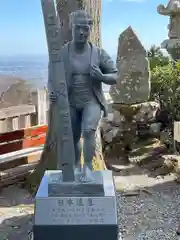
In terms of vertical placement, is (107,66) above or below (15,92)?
above

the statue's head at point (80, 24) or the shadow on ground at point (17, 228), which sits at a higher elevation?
the statue's head at point (80, 24)

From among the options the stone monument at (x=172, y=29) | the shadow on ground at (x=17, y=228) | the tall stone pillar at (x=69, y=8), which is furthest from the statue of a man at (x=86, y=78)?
the stone monument at (x=172, y=29)

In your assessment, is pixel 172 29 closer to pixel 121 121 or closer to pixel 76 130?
pixel 121 121

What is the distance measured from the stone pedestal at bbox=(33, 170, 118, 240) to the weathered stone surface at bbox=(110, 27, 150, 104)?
383 cm

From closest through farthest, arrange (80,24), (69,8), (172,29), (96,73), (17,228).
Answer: (80,24), (96,73), (17,228), (69,8), (172,29)

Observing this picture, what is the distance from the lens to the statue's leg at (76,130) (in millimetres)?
3654

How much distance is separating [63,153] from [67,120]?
280mm

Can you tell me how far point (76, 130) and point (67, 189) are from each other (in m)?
0.64

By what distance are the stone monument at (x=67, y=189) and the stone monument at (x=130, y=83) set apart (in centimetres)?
338

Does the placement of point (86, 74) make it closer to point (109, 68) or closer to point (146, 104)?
point (109, 68)

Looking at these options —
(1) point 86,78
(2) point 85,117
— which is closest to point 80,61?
(1) point 86,78

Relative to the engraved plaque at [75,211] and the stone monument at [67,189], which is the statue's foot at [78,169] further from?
the engraved plaque at [75,211]

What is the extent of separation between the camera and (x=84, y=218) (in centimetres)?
318

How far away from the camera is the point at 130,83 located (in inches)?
276
